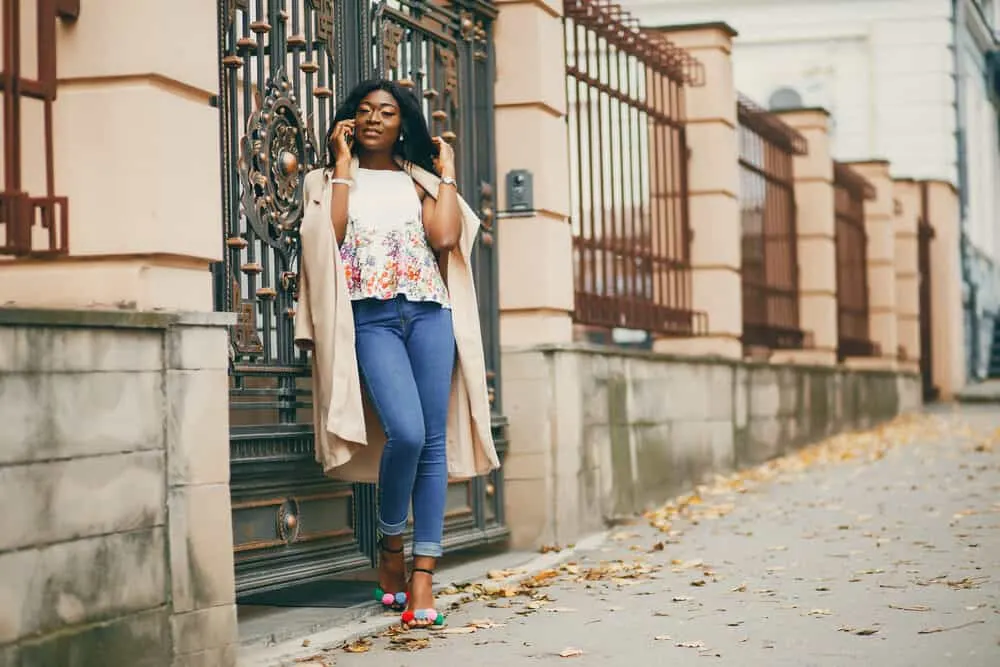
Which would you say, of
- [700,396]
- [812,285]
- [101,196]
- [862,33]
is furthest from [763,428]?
[862,33]

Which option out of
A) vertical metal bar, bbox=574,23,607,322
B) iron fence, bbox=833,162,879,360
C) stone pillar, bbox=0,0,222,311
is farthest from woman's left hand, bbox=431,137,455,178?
iron fence, bbox=833,162,879,360

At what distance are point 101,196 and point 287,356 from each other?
156 cm

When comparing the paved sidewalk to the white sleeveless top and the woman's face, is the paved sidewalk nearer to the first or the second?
the white sleeveless top

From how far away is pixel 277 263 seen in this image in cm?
668

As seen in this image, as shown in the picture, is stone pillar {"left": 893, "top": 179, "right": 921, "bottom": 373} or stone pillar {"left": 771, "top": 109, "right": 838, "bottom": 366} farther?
stone pillar {"left": 893, "top": 179, "right": 921, "bottom": 373}

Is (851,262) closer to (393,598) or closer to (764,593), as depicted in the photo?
(764,593)

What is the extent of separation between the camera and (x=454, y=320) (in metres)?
6.69

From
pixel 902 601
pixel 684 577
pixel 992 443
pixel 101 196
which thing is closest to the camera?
pixel 101 196

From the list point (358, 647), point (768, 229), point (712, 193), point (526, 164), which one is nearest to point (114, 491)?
point (358, 647)

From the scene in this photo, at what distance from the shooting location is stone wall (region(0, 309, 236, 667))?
450 cm

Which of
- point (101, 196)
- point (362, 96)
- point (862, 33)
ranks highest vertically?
point (862, 33)

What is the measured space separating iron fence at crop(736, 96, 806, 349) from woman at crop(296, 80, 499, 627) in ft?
25.1

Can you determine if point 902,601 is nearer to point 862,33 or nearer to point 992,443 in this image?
point 992,443

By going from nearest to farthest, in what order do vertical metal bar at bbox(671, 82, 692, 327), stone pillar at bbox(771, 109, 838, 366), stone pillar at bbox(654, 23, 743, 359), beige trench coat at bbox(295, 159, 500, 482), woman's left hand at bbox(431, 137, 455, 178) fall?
1. beige trench coat at bbox(295, 159, 500, 482)
2. woman's left hand at bbox(431, 137, 455, 178)
3. vertical metal bar at bbox(671, 82, 692, 327)
4. stone pillar at bbox(654, 23, 743, 359)
5. stone pillar at bbox(771, 109, 838, 366)
